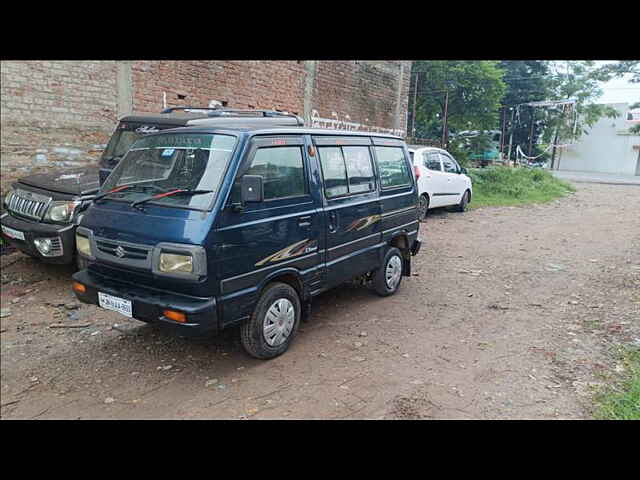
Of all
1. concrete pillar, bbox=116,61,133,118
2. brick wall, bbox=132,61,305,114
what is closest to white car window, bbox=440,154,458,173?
brick wall, bbox=132,61,305,114

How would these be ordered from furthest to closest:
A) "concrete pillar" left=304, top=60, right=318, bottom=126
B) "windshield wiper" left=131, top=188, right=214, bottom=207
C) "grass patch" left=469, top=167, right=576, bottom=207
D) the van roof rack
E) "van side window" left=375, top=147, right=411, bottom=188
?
"grass patch" left=469, top=167, right=576, bottom=207, "concrete pillar" left=304, top=60, right=318, bottom=126, the van roof rack, "van side window" left=375, top=147, right=411, bottom=188, "windshield wiper" left=131, top=188, right=214, bottom=207

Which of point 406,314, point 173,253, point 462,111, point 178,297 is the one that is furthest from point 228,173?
point 462,111

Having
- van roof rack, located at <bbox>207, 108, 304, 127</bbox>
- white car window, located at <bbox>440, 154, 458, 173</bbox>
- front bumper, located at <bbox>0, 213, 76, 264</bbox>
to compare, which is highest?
van roof rack, located at <bbox>207, 108, 304, 127</bbox>

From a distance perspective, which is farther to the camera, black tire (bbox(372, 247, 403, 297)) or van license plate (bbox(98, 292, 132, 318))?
black tire (bbox(372, 247, 403, 297))

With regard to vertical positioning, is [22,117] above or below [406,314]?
above

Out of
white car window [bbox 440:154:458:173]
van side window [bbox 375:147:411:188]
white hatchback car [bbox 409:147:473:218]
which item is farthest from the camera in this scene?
white car window [bbox 440:154:458:173]

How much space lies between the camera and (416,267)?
7398mm

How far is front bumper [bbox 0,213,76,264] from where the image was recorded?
4539mm

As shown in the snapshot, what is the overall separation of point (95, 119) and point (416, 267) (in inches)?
241

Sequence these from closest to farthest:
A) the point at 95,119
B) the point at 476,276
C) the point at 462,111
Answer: the point at 476,276
the point at 95,119
the point at 462,111

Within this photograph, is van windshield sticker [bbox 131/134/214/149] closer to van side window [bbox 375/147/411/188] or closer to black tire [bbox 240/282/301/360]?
black tire [bbox 240/282/301/360]

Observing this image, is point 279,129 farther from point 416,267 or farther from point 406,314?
point 416,267

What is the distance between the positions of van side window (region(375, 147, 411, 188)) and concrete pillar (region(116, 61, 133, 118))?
5338 millimetres

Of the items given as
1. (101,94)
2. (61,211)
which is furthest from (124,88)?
(61,211)
